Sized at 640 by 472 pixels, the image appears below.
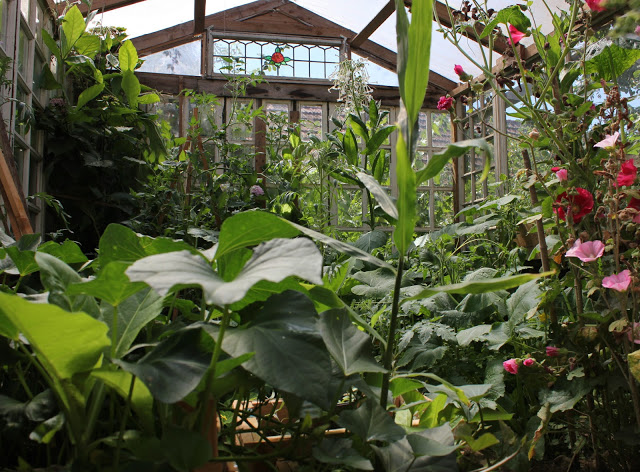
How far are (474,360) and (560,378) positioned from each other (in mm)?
326

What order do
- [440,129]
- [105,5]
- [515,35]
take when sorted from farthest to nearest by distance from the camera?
[440,129] < [105,5] < [515,35]

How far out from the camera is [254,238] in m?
0.36

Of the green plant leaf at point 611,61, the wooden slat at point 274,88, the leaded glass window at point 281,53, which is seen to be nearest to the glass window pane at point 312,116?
the wooden slat at point 274,88

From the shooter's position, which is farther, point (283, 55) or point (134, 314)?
point (283, 55)

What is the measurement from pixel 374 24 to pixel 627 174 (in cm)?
448

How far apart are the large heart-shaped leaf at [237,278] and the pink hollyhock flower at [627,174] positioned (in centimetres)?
79

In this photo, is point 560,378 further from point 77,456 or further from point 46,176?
point 46,176

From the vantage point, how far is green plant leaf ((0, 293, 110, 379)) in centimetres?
27

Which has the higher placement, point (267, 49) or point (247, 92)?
point (267, 49)

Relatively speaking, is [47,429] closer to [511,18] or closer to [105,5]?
[511,18]

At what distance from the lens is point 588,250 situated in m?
0.90

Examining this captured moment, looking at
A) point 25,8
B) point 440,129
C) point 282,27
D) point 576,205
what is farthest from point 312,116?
point 576,205

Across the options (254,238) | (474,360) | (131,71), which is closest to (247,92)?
(131,71)

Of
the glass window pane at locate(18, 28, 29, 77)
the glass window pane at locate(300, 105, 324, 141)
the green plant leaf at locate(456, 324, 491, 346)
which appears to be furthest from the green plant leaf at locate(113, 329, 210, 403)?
the glass window pane at locate(300, 105, 324, 141)
